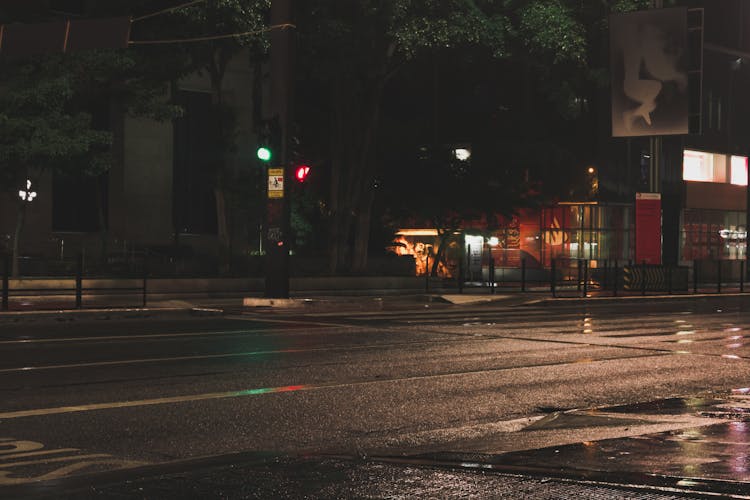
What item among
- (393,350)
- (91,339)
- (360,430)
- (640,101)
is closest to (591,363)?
(393,350)

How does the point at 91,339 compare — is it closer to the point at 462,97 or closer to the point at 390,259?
the point at 390,259

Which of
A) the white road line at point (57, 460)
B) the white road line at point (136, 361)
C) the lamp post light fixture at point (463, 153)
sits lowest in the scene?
the white road line at point (57, 460)

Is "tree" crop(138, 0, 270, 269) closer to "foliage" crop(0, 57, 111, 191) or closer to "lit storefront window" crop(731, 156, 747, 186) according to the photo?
"foliage" crop(0, 57, 111, 191)

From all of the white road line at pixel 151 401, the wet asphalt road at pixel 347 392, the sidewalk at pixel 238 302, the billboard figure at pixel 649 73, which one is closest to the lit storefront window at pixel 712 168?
the sidewalk at pixel 238 302

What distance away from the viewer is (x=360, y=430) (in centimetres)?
959

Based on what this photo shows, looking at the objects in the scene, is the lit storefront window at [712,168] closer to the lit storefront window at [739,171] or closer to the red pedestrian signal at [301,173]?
the lit storefront window at [739,171]

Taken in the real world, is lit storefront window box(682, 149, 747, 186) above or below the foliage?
above

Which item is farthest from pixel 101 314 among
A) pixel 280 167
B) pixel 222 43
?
pixel 222 43

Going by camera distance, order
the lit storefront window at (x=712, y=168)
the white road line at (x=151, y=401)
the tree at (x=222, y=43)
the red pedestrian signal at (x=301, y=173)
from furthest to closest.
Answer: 1. the lit storefront window at (x=712, y=168)
2. the tree at (x=222, y=43)
3. the red pedestrian signal at (x=301, y=173)
4. the white road line at (x=151, y=401)

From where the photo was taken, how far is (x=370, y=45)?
34.4 meters

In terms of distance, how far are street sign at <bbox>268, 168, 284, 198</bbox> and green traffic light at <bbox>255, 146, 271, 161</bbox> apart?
1.27 feet

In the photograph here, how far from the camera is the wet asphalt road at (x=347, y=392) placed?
8.38m

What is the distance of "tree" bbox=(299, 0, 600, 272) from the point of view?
32094 millimetres

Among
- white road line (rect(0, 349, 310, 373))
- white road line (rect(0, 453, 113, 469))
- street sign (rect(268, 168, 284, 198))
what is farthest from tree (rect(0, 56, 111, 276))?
white road line (rect(0, 453, 113, 469))
